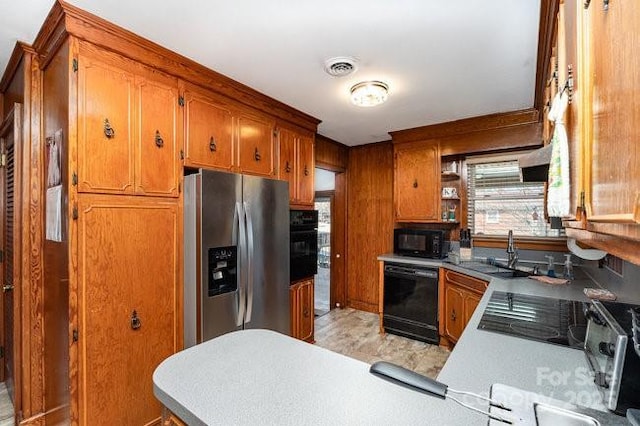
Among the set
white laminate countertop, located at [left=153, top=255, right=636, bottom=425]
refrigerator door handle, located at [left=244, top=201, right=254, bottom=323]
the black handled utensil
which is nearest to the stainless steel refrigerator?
refrigerator door handle, located at [left=244, top=201, right=254, bottom=323]

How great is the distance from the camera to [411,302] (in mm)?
3492

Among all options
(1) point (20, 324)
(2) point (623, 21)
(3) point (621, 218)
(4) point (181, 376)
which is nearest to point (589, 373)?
(3) point (621, 218)

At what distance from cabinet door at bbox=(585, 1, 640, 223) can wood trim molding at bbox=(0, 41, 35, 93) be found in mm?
2796

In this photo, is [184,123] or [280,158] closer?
[184,123]

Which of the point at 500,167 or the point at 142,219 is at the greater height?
the point at 500,167

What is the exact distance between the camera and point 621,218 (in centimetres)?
48

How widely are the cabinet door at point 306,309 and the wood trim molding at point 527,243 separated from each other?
2.06 meters

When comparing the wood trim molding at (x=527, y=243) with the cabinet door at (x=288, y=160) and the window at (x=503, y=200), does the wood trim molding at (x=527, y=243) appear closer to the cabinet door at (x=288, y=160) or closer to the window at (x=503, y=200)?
the window at (x=503, y=200)

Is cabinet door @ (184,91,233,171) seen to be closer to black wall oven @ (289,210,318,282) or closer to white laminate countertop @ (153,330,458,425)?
black wall oven @ (289,210,318,282)

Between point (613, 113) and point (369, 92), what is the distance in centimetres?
202

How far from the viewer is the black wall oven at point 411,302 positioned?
3.35m

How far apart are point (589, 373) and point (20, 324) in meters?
3.16

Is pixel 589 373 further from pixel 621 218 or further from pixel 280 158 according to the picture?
pixel 280 158

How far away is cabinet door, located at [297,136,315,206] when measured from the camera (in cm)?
323
